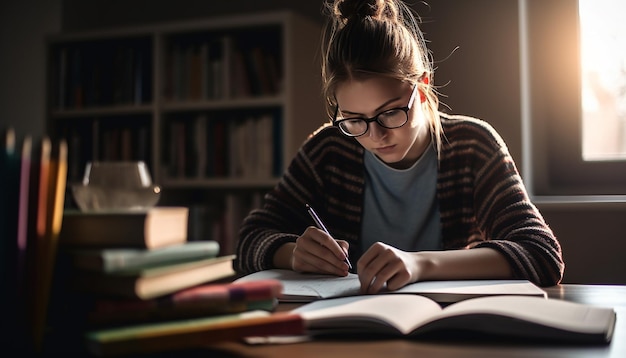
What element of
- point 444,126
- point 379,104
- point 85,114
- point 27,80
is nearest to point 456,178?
point 444,126

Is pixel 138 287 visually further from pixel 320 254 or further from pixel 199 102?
pixel 199 102

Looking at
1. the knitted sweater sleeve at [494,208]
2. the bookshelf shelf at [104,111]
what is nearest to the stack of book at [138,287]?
the knitted sweater sleeve at [494,208]

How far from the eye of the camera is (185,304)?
2.08ft

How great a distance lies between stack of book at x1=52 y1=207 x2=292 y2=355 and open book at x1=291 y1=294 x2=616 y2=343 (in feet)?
0.29

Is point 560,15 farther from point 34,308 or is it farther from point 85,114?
point 34,308

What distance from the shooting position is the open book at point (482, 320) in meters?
0.69

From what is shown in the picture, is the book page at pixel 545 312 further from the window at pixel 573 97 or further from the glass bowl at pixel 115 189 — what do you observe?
the window at pixel 573 97

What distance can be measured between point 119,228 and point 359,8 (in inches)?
38.2

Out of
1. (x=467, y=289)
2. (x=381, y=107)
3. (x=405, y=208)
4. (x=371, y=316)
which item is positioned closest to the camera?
(x=371, y=316)

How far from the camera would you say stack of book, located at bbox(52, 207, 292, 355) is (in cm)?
60

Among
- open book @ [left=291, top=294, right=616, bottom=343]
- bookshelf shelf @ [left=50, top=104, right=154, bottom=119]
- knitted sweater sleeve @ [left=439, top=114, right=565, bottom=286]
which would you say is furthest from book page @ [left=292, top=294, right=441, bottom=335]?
bookshelf shelf @ [left=50, top=104, right=154, bottom=119]

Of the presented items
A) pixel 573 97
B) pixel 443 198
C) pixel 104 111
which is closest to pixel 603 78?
pixel 573 97

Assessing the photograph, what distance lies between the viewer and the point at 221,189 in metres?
2.96

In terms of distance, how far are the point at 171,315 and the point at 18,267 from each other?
14 cm
